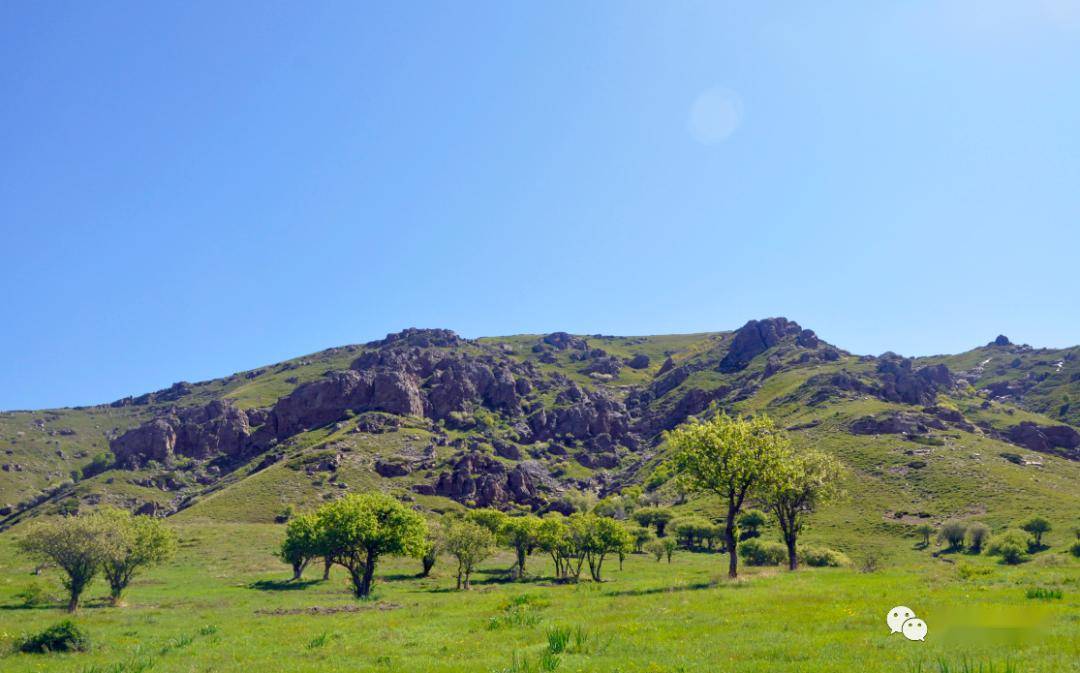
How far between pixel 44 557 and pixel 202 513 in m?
106

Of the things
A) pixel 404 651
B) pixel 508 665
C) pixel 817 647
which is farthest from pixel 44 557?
pixel 817 647

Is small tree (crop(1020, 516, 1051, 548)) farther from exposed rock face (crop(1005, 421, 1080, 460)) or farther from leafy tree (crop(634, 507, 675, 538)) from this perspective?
exposed rock face (crop(1005, 421, 1080, 460))

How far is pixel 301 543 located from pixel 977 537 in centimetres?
10312

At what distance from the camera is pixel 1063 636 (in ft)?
53.3

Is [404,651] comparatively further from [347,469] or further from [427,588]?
[347,469]

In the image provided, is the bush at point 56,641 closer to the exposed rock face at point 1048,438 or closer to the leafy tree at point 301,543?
the leafy tree at point 301,543

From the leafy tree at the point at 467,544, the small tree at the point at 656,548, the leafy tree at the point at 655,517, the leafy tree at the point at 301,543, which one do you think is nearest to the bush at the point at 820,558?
the small tree at the point at 656,548

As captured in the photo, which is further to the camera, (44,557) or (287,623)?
(44,557)

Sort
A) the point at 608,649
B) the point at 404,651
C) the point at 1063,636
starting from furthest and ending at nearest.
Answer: the point at 404,651
the point at 608,649
the point at 1063,636

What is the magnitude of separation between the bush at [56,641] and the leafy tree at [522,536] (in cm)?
6397

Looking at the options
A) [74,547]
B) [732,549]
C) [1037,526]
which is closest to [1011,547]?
[1037,526]

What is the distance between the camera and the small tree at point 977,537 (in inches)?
3747

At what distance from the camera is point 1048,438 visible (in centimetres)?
17638

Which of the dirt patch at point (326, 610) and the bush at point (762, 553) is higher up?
the dirt patch at point (326, 610)
